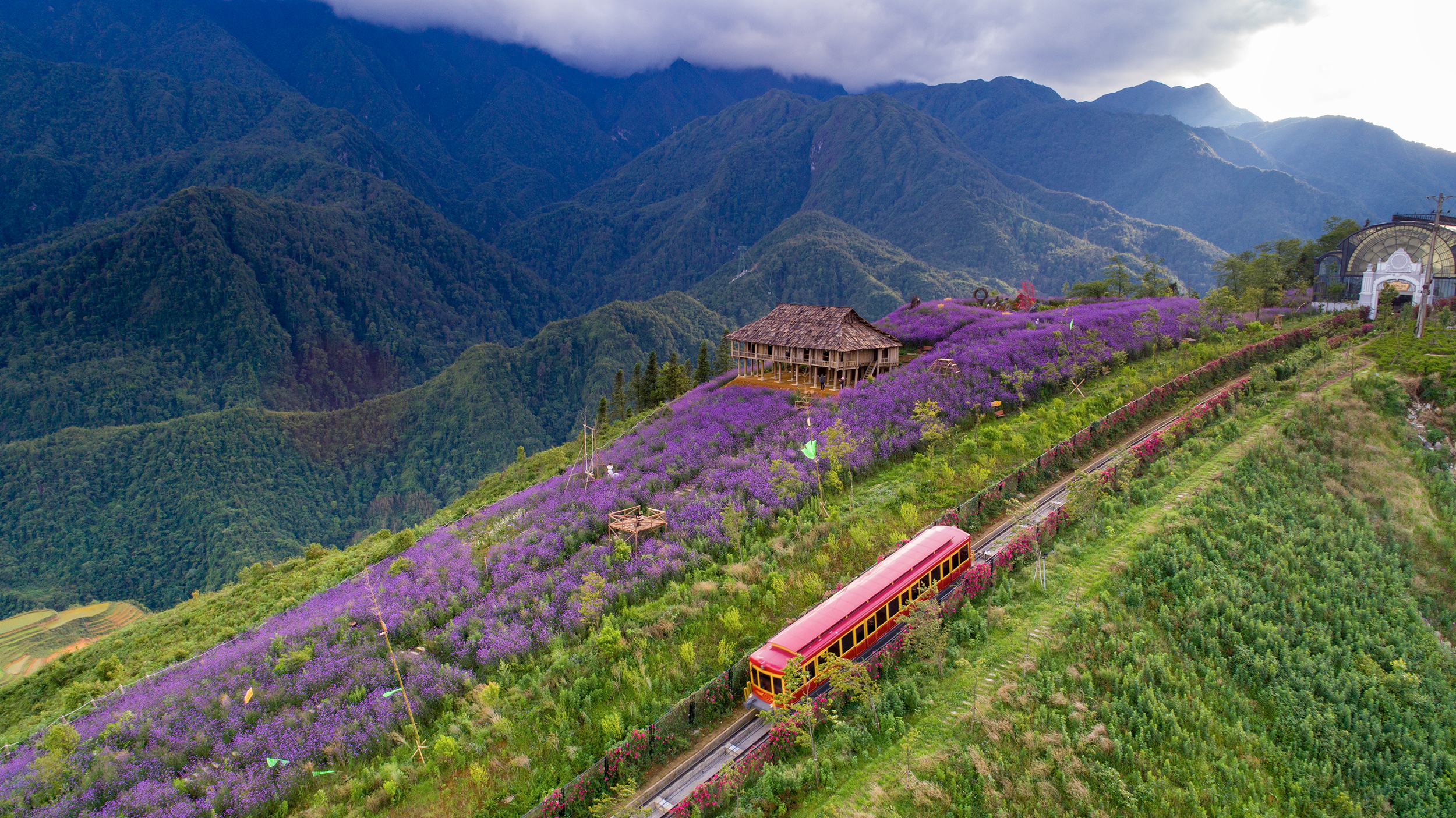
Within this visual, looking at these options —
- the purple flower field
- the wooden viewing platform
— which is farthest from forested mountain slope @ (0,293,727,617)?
the wooden viewing platform

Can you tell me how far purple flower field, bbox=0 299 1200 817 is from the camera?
19.6m

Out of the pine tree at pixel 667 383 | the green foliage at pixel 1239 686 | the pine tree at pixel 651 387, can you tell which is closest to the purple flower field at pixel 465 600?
the green foliage at pixel 1239 686

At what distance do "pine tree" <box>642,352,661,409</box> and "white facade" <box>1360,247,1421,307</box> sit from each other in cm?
7050

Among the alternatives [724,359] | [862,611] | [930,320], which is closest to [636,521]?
[862,611]

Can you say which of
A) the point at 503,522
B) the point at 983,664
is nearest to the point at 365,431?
the point at 503,522

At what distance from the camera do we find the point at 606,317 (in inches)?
7160

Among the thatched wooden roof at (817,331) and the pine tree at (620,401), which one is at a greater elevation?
the thatched wooden roof at (817,331)

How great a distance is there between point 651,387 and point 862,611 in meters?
65.4

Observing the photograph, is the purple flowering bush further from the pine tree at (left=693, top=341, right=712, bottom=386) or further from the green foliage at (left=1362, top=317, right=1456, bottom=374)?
the green foliage at (left=1362, top=317, right=1456, bottom=374)

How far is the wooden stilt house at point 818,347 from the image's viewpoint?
4897cm

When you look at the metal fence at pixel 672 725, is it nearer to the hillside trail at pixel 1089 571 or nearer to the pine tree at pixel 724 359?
the hillside trail at pixel 1089 571

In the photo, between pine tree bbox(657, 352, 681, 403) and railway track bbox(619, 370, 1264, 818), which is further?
pine tree bbox(657, 352, 681, 403)

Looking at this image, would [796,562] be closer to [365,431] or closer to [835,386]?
[835,386]

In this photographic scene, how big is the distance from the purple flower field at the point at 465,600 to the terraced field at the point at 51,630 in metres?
48.7
